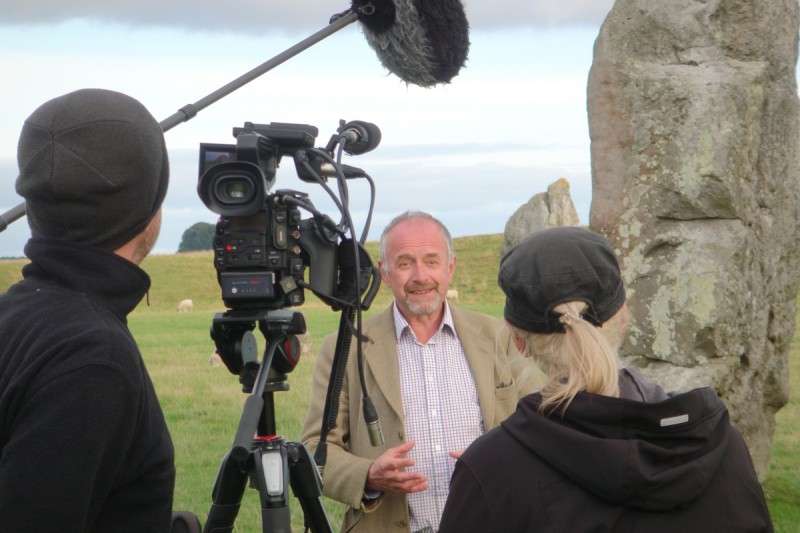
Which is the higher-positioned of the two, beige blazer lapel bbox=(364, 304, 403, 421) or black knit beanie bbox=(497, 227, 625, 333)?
black knit beanie bbox=(497, 227, 625, 333)

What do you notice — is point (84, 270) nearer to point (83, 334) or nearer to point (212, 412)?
point (83, 334)

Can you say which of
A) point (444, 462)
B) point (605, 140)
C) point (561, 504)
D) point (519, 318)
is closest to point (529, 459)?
point (561, 504)

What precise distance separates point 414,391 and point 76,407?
2.25m

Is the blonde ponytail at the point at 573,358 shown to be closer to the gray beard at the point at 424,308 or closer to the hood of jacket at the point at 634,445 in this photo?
the hood of jacket at the point at 634,445

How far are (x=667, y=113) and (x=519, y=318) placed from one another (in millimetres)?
3915

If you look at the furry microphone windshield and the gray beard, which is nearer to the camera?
the furry microphone windshield

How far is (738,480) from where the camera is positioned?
7.38 feet

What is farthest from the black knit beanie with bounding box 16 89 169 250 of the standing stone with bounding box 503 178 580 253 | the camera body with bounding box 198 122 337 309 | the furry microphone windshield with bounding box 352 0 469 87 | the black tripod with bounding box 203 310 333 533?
the standing stone with bounding box 503 178 580 253

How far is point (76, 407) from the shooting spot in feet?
6.11

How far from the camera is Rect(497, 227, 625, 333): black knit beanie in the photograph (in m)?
2.35

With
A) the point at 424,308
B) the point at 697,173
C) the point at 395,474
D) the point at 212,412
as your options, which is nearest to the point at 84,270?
the point at 395,474

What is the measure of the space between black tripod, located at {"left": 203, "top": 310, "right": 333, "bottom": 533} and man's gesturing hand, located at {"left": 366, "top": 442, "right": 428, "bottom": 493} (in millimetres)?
554

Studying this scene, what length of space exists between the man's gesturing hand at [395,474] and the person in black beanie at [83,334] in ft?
5.13

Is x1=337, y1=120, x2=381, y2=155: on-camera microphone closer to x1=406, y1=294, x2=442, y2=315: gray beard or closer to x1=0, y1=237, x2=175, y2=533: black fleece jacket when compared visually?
x1=406, y1=294, x2=442, y2=315: gray beard
